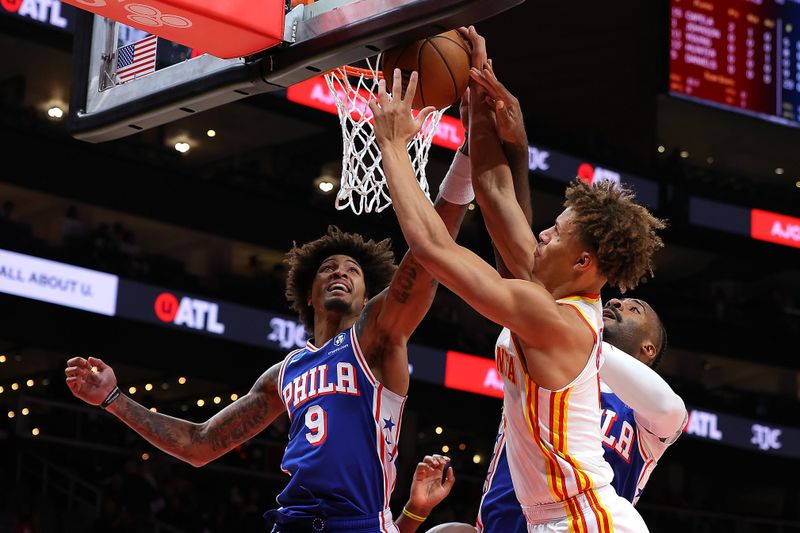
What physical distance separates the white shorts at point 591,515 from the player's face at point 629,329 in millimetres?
1363

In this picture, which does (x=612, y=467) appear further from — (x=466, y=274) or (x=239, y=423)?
(x=239, y=423)

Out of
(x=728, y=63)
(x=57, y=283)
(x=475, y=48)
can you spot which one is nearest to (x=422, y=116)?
(x=475, y=48)

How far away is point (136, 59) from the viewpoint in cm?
466

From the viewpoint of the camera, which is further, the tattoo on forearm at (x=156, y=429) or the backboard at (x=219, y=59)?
the tattoo on forearm at (x=156, y=429)

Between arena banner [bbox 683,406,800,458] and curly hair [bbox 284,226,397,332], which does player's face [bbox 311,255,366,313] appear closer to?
curly hair [bbox 284,226,397,332]

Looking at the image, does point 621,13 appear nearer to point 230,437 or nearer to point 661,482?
point 661,482

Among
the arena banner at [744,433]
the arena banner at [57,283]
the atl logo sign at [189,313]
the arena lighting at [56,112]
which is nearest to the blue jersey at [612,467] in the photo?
the arena banner at [57,283]

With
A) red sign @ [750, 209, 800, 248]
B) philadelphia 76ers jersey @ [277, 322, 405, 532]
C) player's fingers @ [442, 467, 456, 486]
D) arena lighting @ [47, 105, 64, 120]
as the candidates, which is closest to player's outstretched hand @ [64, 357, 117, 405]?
philadelphia 76ers jersey @ [277, 322, 405, 532]

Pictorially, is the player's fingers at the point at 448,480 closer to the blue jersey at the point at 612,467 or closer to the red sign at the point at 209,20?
the blue jersey at the point at 612,467

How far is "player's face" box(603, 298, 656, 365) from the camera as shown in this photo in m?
4.90

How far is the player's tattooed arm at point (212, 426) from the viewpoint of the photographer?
5.09 metres

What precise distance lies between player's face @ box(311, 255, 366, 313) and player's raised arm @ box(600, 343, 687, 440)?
1.25 m

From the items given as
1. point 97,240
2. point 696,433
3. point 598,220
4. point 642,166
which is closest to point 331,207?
point 97,240

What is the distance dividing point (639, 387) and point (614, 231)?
0.71 metres
